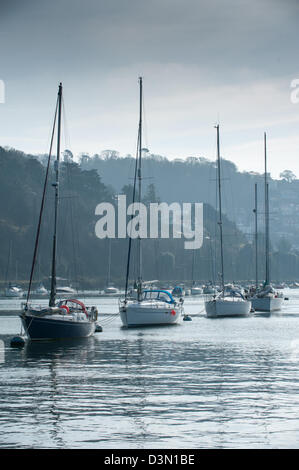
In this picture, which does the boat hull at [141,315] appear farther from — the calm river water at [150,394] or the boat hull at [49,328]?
the boat hull at [49,328]

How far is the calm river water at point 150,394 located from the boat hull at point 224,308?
27.5 m

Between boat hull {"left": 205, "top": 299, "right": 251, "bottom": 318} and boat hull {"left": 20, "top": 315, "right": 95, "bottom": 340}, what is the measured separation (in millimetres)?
32294

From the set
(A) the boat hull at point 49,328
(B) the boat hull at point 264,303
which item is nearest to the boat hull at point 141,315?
(A) the boat hull at point 49,328

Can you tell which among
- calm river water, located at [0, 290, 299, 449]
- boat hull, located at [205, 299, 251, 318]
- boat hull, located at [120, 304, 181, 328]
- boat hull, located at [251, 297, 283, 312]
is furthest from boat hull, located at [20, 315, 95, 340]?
boat hull, located at [251, 297, 283, 312]

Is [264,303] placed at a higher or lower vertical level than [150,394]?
higher

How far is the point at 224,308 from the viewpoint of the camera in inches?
3194

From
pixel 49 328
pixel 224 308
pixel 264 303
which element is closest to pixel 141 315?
pixel 49 328

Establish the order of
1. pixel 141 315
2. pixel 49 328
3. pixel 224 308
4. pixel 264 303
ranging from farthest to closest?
pixel 264 303, pixel 224 308, pixel 141 315, pixel 49 328

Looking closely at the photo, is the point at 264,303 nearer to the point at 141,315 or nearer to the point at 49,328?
the point at 141,315

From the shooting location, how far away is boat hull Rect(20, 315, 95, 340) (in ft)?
157

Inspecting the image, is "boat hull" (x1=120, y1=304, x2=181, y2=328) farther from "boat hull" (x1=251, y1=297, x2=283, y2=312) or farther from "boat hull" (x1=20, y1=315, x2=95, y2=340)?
"boat hull" (x1=251, y1=297, x2=283, y2=312)

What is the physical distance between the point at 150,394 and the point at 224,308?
53.3 m

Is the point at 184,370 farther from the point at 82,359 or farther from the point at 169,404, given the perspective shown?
the point at 169,404
